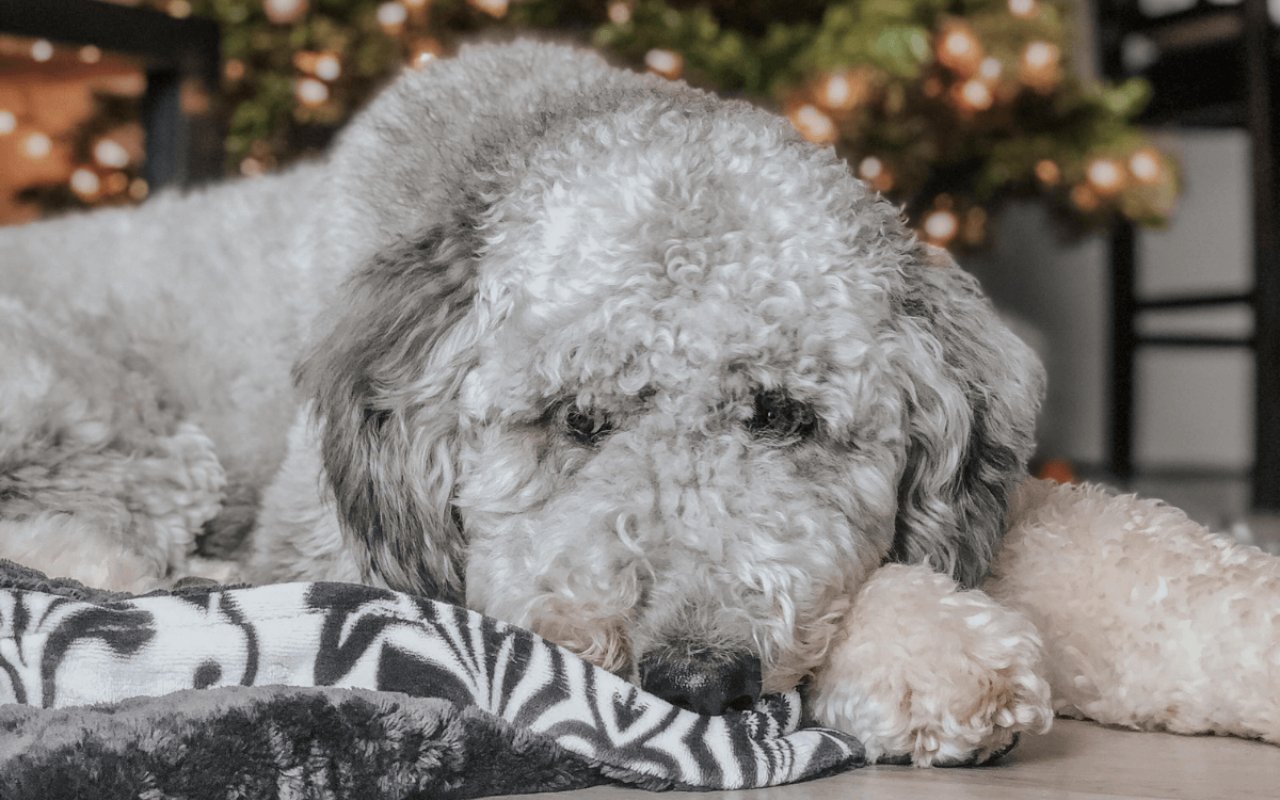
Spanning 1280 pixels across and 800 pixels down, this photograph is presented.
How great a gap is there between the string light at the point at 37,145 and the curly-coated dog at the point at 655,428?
2.81 m

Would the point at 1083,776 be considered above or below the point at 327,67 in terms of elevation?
below

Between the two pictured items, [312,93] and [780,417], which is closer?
[780,417]

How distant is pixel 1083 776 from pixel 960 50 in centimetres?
369

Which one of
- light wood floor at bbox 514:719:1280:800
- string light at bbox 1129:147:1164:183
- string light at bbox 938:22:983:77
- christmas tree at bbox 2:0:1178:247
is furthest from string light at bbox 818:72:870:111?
light wood floor at bbox 514:719:1280:800

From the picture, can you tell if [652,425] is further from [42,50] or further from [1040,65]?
[1040,65]

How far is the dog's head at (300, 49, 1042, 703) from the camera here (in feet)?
4.54

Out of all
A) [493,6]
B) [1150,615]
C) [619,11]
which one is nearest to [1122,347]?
[619,11]

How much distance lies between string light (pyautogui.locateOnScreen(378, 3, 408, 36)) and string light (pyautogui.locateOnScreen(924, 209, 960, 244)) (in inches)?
83.0

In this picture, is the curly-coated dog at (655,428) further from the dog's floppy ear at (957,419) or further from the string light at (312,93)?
the string light at (312,93)

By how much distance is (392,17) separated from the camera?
181 inches

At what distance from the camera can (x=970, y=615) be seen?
4.50 ft

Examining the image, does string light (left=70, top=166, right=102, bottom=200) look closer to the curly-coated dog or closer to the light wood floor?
the curly-coated dog

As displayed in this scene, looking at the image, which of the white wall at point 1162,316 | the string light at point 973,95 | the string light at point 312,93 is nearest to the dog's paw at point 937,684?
the string light at point 973,95

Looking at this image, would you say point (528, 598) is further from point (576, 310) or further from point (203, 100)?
point (203, 100)
